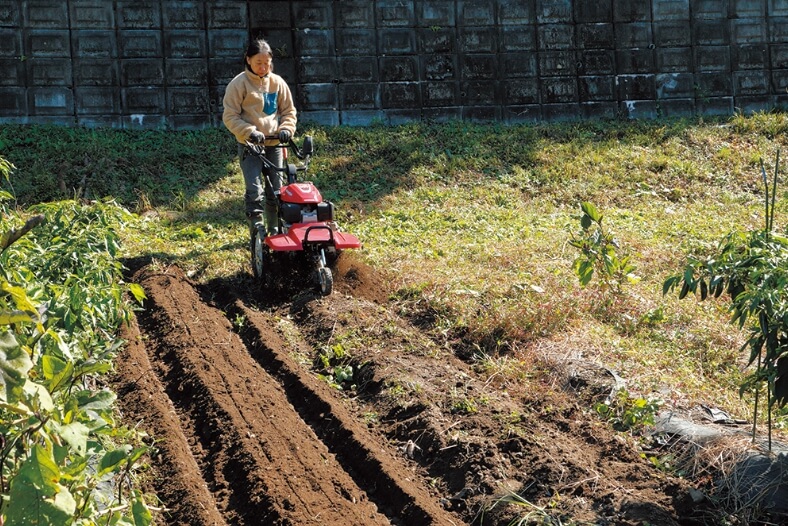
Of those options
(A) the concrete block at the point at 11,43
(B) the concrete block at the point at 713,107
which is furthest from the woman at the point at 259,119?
(B) the concrete block at the point at 713,107

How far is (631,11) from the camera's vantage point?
14047mm

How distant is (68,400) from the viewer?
2902 mm

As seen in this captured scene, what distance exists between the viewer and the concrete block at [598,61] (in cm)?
1392

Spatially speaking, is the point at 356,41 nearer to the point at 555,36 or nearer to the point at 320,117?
the point at 320,117

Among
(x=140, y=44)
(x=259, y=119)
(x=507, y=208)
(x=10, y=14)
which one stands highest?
(x=10, y=14)

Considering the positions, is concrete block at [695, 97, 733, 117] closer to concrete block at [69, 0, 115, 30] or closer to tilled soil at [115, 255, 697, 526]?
tilled soil at [115, 255, 697, 526]

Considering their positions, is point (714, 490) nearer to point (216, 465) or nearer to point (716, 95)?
point (216, 465)

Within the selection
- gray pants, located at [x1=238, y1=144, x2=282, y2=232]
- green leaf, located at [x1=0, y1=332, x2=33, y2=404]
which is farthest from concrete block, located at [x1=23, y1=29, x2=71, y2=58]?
green leaf, located at [x1=0, y1=332, x2=33, y2=404]

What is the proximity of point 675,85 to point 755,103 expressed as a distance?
1.31m

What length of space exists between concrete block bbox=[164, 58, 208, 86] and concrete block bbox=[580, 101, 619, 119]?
5.46 meters

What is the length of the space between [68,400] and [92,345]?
283cm

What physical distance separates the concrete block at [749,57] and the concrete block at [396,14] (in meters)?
4.90

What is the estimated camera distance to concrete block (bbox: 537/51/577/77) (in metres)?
13.8

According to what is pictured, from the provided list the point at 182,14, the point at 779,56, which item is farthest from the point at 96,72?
the point at 779,56
